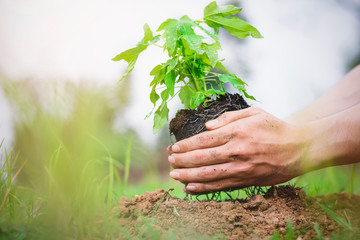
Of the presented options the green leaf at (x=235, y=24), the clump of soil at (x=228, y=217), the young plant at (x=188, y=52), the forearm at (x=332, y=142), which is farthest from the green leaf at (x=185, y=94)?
the forearm at (x=332, y=142)

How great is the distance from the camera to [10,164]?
1.47 m

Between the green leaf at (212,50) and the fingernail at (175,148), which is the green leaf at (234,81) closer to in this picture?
the green leaf at (212,50)

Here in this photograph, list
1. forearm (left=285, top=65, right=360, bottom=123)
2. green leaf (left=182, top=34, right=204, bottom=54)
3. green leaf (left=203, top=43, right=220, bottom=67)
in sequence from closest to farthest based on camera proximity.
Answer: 1. green leaf (left=182, top=34, right=204, bottom=54)
2. green leaf (left=203, top=43, right=220, bottom=67)
3. forearm (left=285, top=65, right=360, bottom=123)

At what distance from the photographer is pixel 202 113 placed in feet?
5.21

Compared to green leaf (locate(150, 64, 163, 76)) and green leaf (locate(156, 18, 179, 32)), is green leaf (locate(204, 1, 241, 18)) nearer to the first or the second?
green leaf (locate(156, 18, 179, 32))

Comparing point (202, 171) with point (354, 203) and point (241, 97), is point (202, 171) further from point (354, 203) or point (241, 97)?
point (354, 203)

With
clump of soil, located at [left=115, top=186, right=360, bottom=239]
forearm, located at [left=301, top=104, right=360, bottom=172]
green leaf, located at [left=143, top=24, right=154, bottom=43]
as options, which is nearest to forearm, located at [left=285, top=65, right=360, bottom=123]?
forearm, located at [left=301, top=104, right=360, bottom=172]

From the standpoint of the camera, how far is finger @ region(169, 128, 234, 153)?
56.8 inches

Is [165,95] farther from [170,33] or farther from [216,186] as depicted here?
[216,186]

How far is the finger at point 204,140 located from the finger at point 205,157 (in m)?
0.02

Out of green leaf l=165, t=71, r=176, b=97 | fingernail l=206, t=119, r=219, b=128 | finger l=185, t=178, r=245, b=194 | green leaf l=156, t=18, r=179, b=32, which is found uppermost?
green leaf l=156, t=18, r=179, b=32

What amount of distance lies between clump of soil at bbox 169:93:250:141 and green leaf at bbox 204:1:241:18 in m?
0.46

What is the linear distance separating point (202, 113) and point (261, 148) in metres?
0.39

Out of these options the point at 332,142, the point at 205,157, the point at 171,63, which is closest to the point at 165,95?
the point at 171,63
